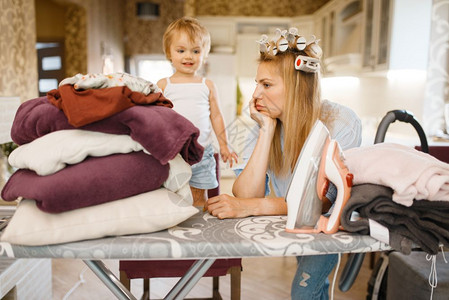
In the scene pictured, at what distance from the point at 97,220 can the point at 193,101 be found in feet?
4.19

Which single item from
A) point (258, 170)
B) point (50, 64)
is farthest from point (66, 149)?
point (50, 64)

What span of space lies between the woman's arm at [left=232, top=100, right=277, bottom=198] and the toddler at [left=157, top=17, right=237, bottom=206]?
21.0 inches

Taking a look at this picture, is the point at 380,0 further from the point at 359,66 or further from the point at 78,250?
the point at 78,250

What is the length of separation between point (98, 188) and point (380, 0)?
11.2ft

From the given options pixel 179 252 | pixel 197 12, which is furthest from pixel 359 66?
pixel 179 252

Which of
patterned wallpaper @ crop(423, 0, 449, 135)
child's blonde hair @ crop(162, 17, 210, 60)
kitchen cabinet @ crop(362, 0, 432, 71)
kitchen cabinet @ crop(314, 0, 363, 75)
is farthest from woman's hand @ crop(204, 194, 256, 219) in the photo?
kitchen cabinet @ crop(314, 0, 363, 75)

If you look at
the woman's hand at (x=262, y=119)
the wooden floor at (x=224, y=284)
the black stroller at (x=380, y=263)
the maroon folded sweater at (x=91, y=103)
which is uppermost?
the maroon folded sweater at (x=91, y=103)

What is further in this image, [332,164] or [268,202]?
[268,202]

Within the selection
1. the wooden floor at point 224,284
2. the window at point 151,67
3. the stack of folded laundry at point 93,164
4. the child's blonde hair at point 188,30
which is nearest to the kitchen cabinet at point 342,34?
the wooden floor at point 224,284

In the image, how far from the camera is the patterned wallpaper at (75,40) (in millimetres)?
5484

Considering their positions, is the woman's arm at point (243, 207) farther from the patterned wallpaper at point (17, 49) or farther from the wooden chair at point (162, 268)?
the patterned wallpaper at point (17, 49)

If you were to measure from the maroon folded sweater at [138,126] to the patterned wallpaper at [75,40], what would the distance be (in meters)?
5.03

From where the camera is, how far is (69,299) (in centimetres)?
220

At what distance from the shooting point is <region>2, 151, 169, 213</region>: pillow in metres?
0.74
